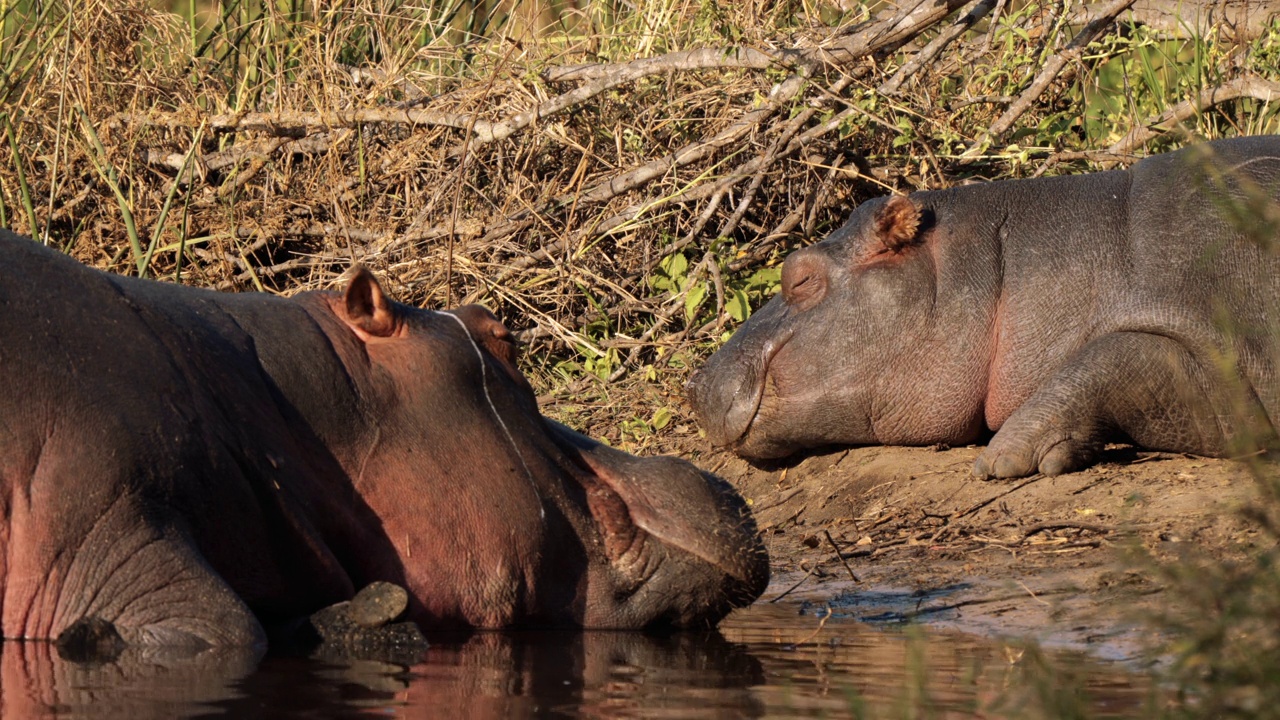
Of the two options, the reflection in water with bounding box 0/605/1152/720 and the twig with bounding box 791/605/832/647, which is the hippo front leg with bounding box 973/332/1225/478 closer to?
the twig with bounding box 791/605/832/647

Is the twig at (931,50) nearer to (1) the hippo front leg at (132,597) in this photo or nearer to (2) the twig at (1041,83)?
(2) the twig at (1041,83)

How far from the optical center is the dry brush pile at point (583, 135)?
23.9 ft

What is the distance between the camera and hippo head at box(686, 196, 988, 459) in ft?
20.8

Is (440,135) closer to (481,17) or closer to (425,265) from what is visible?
(425,265)

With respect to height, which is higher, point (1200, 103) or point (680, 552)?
point (1200, 103)

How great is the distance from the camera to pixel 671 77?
25.3 feet

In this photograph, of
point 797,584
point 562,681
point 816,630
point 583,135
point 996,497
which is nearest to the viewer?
point 562,681

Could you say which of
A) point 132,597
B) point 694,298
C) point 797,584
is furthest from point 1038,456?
point 132,597

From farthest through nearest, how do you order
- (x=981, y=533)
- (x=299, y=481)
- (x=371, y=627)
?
(x=981, y=533) → (x=299, y=481) → (x=371, y=627)

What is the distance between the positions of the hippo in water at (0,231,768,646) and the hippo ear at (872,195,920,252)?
2535mm

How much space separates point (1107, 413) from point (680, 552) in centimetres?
234

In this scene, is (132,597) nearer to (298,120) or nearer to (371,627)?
(371,627)

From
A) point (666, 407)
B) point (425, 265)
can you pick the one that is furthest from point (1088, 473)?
point (425, 265)

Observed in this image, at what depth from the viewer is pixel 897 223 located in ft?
21.2
